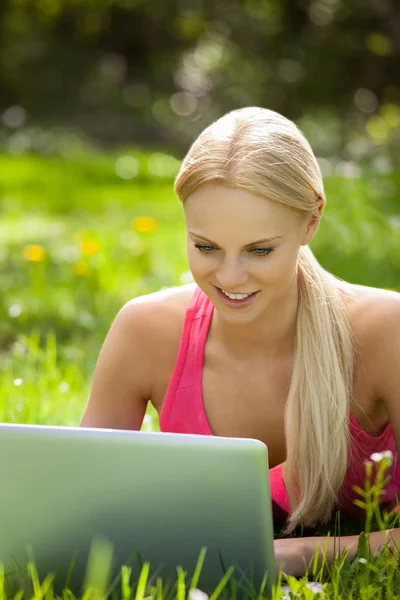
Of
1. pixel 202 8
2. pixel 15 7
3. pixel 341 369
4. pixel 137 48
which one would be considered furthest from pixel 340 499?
pixel 15 7

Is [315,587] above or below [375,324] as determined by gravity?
below

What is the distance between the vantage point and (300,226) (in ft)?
7.13

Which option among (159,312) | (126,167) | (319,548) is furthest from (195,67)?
(319,548)

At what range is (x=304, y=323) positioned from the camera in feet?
7.69

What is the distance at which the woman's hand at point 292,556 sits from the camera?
2.09 m

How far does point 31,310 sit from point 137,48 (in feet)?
38.3

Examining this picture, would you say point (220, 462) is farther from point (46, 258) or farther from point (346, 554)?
point (46, 258)

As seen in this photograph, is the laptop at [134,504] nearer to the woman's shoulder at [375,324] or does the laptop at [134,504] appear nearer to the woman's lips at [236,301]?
the woman's lips at [236,301]

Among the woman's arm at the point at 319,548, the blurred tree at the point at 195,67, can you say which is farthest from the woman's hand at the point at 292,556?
the blurred tree at the point at 195,67

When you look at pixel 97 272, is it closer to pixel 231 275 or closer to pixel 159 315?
pixel 159 315

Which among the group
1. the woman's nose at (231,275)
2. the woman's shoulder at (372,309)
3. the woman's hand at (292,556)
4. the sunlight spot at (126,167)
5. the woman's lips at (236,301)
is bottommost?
the woman's hand at (292,556)

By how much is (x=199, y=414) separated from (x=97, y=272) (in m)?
2.14

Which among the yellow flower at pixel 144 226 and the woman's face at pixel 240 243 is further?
the yellow flower at pixel 144 226

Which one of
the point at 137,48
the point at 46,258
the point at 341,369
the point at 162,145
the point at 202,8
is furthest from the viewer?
the point at 137,48
